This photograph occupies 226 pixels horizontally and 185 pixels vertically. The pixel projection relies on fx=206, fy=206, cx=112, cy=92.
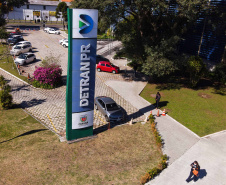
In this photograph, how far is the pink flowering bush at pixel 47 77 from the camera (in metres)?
23.0

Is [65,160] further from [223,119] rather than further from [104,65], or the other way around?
[104,65]

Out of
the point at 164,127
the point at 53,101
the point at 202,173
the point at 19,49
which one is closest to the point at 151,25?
the point at 164,127

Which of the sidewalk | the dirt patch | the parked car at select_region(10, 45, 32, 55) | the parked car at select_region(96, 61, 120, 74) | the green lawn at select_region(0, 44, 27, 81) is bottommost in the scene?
the sidewalk

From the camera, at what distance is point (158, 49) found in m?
22.2

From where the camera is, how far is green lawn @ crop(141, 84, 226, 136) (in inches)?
682

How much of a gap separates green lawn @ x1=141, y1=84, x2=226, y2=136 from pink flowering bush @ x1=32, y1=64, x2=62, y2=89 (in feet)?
33.0

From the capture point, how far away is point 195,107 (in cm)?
2034

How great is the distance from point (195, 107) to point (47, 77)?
16.0m

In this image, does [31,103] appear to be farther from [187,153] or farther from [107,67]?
[187,153]

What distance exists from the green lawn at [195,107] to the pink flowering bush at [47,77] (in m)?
10.1

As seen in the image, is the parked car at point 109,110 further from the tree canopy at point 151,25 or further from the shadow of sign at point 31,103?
the tree canopy at point 151,25

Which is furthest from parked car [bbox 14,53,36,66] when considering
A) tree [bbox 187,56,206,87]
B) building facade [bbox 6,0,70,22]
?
building facade [bbox 6,0,70,22]

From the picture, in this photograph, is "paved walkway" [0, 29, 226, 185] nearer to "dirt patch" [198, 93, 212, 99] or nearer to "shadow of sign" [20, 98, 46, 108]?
"shadow of sign" [20, 98, 46, 108]

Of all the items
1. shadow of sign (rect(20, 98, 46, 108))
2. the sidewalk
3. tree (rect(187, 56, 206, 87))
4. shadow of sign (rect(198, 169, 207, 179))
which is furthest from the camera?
tree (rect(187, 56, 206, 87))
